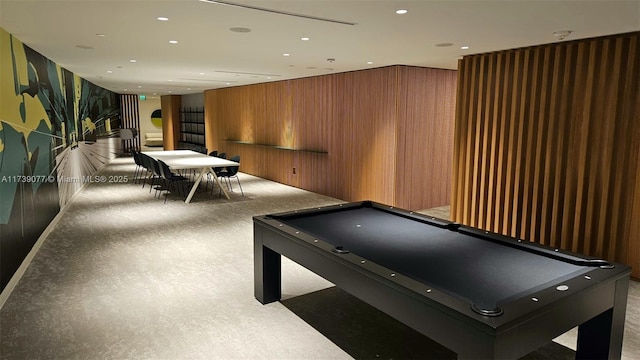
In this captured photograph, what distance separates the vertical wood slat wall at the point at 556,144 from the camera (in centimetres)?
448

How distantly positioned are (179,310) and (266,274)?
80 centimetres

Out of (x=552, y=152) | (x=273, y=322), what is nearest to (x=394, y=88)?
(x=552, y=152)

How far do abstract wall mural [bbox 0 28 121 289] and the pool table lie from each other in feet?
8.77

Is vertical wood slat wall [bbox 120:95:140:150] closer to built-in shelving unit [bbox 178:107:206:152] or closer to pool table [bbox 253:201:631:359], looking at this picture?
built-in shelving unit [bbox 178:107:206:152]

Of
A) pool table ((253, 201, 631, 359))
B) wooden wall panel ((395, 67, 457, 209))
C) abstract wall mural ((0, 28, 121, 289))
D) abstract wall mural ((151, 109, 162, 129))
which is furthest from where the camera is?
abstract wall mural ((151, 109, 162, 129))

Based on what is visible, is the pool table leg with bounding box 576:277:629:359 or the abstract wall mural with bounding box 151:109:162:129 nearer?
the pool table leg with bounding box 576:277:629:359

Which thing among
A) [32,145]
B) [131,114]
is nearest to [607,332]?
[32,145]

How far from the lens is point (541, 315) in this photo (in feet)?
6.77

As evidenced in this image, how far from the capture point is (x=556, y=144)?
5.12 m

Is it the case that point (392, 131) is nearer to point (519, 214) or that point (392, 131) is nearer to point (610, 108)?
point (519, 214)

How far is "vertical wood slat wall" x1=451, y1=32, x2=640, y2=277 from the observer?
448cm

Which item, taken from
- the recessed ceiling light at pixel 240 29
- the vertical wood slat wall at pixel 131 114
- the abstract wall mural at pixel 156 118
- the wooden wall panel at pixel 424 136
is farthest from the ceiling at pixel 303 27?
the abstract wall mural at pixel 156 118

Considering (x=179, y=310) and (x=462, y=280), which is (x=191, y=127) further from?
(x=462, y=280)

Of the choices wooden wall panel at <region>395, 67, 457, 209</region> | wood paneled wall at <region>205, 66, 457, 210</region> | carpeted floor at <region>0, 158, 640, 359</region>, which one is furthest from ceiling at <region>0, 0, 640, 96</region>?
carpeted floor at <region>0, 158, 640, 359</region>
